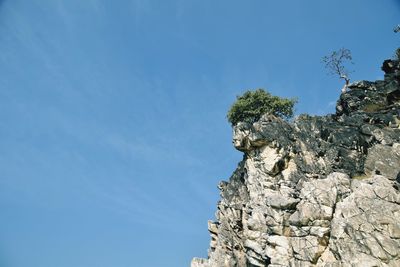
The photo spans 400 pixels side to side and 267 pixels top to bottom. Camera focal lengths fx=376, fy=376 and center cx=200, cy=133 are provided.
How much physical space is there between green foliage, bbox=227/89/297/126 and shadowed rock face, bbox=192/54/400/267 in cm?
1636

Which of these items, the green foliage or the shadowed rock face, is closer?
the shadowed rock face

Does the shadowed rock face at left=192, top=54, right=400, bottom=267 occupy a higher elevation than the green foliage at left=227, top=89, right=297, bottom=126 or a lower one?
lower

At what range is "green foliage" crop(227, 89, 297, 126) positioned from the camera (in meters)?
80.8

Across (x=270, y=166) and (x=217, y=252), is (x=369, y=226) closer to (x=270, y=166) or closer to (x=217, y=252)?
(x=270, y=166)

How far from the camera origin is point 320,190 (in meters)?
46.1

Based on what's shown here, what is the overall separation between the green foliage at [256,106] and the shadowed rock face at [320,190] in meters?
A: 16.4

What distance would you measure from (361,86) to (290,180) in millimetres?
24280

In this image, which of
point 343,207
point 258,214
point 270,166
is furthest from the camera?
point 270,166

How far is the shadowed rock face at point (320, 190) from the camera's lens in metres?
40.6

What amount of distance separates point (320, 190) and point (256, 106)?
125ft

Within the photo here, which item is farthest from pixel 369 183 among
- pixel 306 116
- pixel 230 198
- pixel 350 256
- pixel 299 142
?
pixel 230 198

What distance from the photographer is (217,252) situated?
62312 millimetres

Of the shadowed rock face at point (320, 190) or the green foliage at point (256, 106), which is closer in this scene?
the shadowed rock face at point (320, 190)

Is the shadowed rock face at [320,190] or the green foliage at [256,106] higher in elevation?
the green foliage at [256,106]
